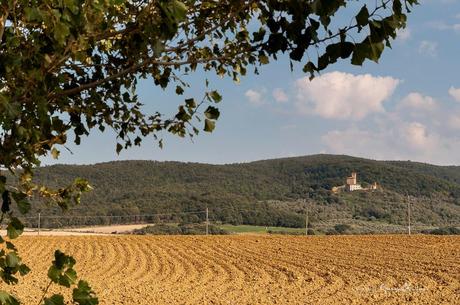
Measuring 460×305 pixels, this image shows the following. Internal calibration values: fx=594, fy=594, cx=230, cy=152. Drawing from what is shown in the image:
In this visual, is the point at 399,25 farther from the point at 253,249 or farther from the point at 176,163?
the point at 176,163

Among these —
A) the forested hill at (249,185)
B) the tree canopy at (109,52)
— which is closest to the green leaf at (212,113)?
the tree canopy at (109,52)

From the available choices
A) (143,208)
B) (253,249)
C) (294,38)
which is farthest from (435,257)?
(143,208)

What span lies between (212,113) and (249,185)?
334 feet

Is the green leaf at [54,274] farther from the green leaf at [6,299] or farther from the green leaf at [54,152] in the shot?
the green leaf at [54,152]

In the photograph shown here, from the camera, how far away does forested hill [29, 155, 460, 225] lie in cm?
7819

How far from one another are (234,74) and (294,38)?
165cm

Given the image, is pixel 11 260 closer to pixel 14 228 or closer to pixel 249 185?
pixel 14 228

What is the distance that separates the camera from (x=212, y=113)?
3689 millimetres

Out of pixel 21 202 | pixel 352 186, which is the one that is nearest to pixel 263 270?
pixel 21 202

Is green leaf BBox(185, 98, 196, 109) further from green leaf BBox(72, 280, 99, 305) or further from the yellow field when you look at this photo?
the yellow field

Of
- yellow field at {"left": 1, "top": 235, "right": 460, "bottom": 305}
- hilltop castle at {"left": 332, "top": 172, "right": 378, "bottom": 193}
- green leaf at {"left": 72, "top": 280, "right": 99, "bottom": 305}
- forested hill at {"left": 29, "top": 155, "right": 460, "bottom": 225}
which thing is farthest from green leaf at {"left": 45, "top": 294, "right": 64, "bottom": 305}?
hilltop castle at {"left": 332, "top": 172, "right": 378, "bottom": 193}

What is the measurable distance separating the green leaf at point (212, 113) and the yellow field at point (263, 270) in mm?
8070

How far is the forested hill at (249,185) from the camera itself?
257 ft

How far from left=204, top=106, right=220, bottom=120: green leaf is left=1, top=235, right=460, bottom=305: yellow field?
26.5 ft
